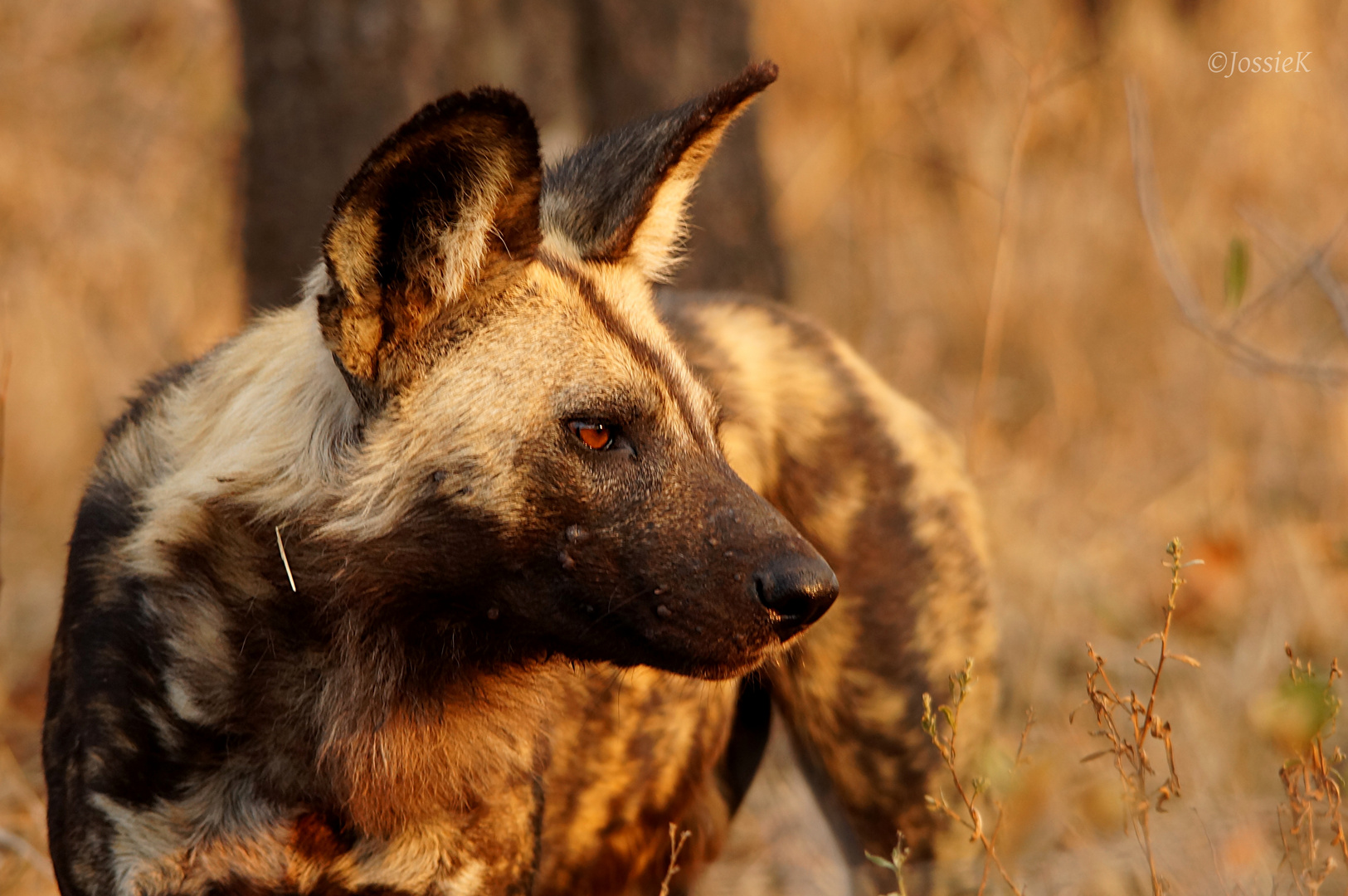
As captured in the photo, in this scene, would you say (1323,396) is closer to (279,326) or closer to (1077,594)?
(1077,594)

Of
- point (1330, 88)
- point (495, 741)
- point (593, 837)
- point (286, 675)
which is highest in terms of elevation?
point (1330, 88)

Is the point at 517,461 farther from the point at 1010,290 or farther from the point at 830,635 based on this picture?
the point at 1010,290

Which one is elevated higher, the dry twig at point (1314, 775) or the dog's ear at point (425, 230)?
the dog's ear at point (425, 230)

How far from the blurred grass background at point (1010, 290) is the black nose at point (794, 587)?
1.52 meters

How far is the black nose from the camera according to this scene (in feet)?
6.60

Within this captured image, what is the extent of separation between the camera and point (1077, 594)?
481 cm

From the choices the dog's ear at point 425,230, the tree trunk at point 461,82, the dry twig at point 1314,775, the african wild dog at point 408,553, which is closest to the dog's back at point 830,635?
the african wild dog at point 408,553

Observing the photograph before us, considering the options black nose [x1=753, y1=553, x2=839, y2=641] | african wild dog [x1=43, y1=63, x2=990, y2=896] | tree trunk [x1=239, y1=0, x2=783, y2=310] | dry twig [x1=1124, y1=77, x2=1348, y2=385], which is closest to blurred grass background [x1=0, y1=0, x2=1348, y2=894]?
tree trunk [x1=239, y1=0, x2=783, y2=310]

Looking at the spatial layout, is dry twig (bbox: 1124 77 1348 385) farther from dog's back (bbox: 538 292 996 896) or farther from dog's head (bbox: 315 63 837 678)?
dog's head (bbox: 315 63 837 678)

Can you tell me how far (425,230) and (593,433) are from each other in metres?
0.40

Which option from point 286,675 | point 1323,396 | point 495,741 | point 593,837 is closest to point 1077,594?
point 1323,396

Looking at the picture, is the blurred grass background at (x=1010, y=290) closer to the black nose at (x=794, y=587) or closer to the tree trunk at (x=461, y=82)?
the tree trunk at (x=461, y=82)

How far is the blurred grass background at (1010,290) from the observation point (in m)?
4.04

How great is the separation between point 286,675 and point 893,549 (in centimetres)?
139
